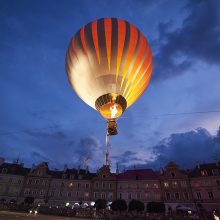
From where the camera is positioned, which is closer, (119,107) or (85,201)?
(119,107)

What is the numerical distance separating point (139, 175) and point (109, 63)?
136 feet

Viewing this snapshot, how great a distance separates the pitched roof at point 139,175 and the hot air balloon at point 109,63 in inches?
1495

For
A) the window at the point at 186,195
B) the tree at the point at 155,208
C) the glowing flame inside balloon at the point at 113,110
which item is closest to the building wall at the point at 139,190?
the window at the point at 186,195

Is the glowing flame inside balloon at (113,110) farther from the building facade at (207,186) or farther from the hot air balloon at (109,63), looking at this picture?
the building facade at (207,186)

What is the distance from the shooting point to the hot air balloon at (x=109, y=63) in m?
13.2

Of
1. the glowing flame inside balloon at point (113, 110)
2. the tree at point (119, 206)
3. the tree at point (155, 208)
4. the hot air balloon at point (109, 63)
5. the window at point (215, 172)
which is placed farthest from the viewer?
the window at point (215, 172)

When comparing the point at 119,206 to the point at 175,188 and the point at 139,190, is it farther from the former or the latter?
the point at 175,188

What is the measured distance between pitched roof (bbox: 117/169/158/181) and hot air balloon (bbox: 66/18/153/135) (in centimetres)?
3798

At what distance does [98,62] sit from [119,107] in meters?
3.35

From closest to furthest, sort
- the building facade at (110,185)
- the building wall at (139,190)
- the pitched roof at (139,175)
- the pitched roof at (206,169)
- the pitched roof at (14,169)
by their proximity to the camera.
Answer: the building facade at (110,185)
the pitched roof at (206,169)
the building wall at (139,190)
the pitched roof at (139,175)
the pitched roof at (14,169)

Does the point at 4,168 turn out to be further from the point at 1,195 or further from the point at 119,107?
the point at 119,107

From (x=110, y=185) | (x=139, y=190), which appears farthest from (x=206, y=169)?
(x=110, y=185)

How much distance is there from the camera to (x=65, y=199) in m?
48.8

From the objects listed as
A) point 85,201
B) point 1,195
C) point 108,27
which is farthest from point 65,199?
point 108,27
